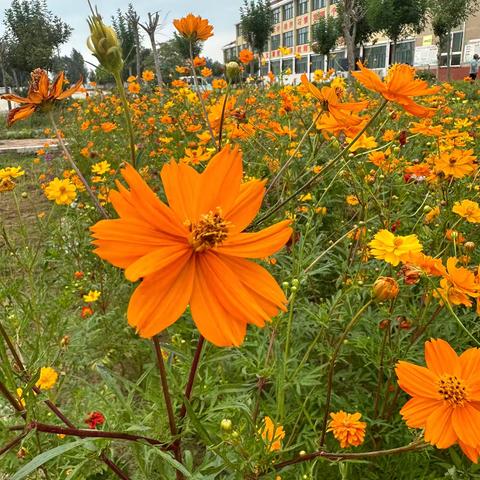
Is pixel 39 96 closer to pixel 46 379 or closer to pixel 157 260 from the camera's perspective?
pixel 157 260

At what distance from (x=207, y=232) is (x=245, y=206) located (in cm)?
6

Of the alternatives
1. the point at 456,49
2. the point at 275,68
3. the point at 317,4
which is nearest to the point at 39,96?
the point at 275,68

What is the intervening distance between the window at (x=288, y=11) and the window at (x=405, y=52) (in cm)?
1239

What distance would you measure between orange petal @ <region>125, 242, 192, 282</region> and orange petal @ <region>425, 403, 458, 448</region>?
45 cm

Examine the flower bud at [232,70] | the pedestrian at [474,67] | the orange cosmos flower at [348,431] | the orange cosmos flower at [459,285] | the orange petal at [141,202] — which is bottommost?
the orange cosmos flower at [348,431]

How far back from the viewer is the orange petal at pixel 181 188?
51cm

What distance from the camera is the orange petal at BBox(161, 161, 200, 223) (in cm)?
51

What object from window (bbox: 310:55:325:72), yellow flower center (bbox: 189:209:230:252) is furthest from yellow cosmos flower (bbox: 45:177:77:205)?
window (bbox: 310:55:325:72)

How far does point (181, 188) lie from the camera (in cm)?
52

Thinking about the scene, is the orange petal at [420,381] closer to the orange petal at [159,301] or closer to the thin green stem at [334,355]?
the thin green stem at [334,355]

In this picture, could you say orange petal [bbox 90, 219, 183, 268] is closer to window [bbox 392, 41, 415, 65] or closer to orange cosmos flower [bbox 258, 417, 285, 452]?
orange cosmos flower [bbox 258, 417, 285, 452]

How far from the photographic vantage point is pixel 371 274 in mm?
1519

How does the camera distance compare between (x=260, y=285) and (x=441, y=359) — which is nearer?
(x=260, y=285)

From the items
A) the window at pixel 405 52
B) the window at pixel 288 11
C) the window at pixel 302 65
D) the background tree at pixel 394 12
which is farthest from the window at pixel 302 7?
the background tree at pixel 394 12
